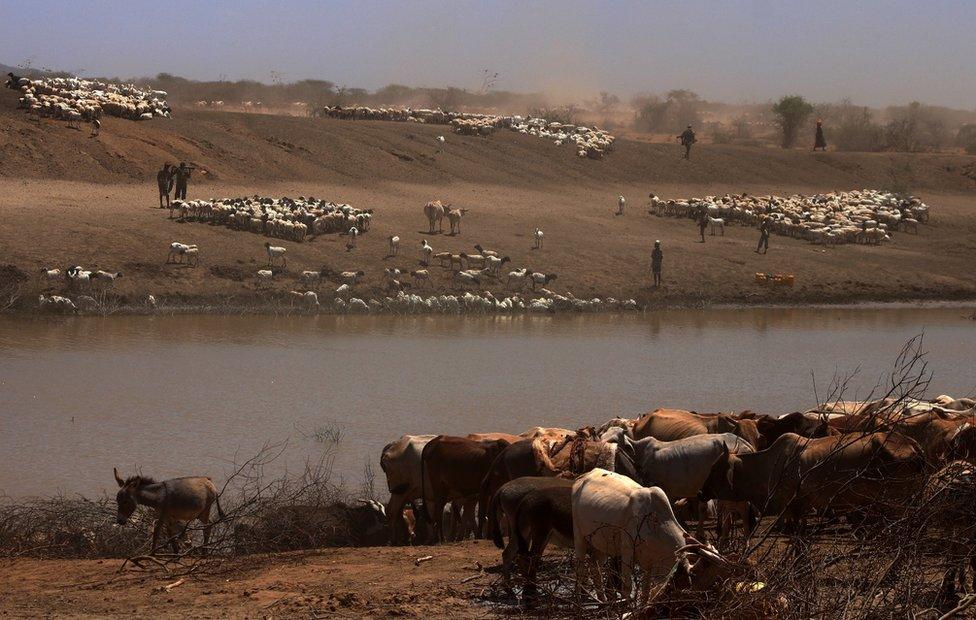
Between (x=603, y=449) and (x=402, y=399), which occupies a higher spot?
(x=603, y=449)

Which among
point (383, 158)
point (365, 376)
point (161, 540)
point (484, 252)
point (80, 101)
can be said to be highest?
point (80, 101)

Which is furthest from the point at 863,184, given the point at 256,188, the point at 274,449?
the point at 274,449

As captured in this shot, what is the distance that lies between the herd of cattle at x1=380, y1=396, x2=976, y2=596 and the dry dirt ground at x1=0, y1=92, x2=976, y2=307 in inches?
657

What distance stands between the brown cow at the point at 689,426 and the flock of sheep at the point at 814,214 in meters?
26.7

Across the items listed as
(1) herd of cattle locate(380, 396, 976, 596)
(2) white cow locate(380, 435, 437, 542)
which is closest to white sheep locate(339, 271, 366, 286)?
(1) herd of cattle locate(380, 396, 976, 596)

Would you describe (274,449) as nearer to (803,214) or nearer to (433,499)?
(433,499)

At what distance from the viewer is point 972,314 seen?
30281 millimetres

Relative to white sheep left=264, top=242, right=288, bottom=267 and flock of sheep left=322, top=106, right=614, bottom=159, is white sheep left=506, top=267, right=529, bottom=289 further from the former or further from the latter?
flock of sheep left=322, top=106, right=614, bottom=159

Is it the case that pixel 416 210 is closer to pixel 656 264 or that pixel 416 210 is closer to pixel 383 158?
pixel 383 158

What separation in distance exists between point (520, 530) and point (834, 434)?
2.92m

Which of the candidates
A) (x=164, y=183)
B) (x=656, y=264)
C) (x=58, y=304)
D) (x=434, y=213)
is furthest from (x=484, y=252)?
(x=58, y=304)

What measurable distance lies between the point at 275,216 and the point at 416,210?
21.6ft

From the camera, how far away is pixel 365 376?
65.9 ft

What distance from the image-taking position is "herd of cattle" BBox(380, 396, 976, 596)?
265 inches
